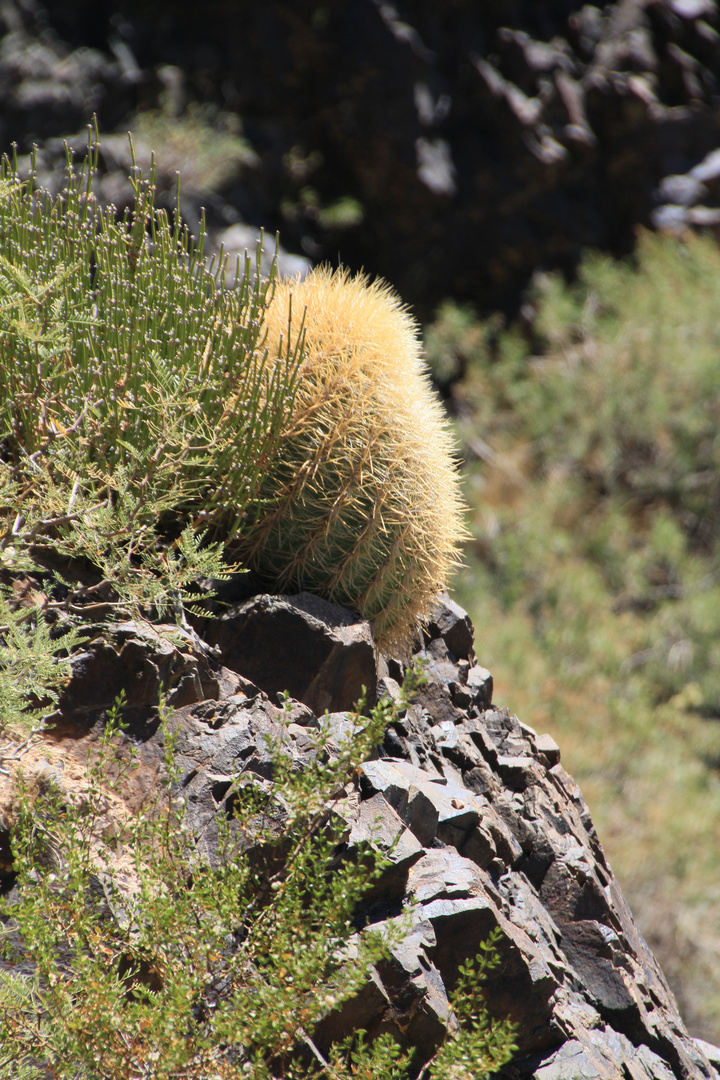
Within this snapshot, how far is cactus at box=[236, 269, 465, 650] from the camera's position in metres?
2.70

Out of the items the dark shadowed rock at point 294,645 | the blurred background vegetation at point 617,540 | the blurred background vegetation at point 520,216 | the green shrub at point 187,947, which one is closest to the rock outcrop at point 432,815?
the dark shadowed rock at point 294,645

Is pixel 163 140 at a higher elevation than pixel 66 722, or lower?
lower

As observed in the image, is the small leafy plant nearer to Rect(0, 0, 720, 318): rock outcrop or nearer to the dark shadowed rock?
the dark shadowed rock

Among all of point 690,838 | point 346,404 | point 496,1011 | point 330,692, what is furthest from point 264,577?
point 690,838

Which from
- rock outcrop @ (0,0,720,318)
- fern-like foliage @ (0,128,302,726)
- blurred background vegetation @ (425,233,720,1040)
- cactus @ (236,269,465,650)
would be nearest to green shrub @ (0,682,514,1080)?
fern-like foliage @ (0,128,302,726)

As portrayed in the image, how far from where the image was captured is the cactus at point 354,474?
2.70 m

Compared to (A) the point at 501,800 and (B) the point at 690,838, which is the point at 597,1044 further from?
(B) the point at 690,838

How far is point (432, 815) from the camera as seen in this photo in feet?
8.30

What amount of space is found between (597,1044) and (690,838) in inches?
199

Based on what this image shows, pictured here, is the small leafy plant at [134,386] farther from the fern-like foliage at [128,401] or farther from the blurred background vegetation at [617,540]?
the blurred background vegetation at [617,540]

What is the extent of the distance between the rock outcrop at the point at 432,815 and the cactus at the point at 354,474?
184 mm

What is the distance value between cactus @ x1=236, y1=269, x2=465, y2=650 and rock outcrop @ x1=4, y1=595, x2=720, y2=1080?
184mm

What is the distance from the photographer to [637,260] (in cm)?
1132

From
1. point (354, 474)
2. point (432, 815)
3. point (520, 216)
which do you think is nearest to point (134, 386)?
point (354, 474)
